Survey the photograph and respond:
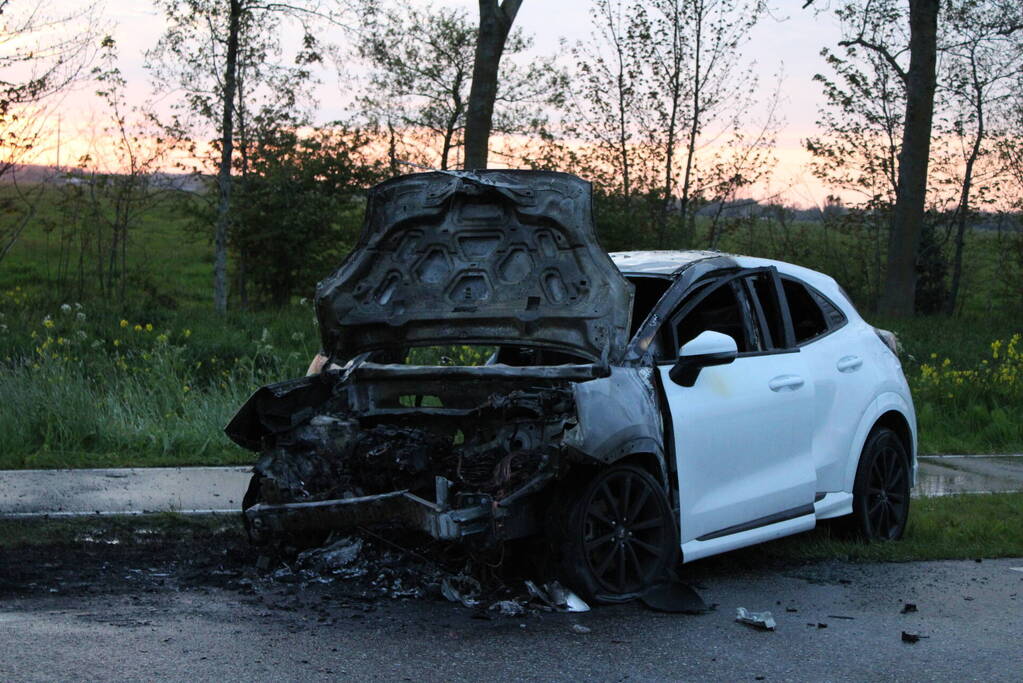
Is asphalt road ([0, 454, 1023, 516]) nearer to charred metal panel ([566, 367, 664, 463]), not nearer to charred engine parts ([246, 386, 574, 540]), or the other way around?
charred engine parts ([246, 386, 574, 540])

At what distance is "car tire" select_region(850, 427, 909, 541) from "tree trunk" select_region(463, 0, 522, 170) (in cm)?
1421

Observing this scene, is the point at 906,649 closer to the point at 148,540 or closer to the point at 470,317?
the point at 470,317

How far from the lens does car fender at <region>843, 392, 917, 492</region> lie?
7617 mm

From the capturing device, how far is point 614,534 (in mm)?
6129

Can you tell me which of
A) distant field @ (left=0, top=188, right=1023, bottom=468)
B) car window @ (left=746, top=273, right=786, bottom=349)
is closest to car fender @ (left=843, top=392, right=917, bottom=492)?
car window @ (left=746, top=273, right=786, bottom=349)

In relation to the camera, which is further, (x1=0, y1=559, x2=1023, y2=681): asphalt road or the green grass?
the green grass

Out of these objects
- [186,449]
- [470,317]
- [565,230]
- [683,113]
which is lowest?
[186,449]

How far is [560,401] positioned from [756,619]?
4.54ft

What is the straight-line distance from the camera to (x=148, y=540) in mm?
7457

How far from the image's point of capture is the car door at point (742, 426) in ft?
21.4

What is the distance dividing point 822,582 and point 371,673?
10.1ft

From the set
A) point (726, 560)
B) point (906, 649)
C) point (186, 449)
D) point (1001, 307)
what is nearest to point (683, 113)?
point (1001, 307)

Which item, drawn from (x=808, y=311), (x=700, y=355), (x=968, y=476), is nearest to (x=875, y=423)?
(x=808, y=311)

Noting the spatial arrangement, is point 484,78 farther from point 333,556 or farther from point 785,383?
point 333,556
